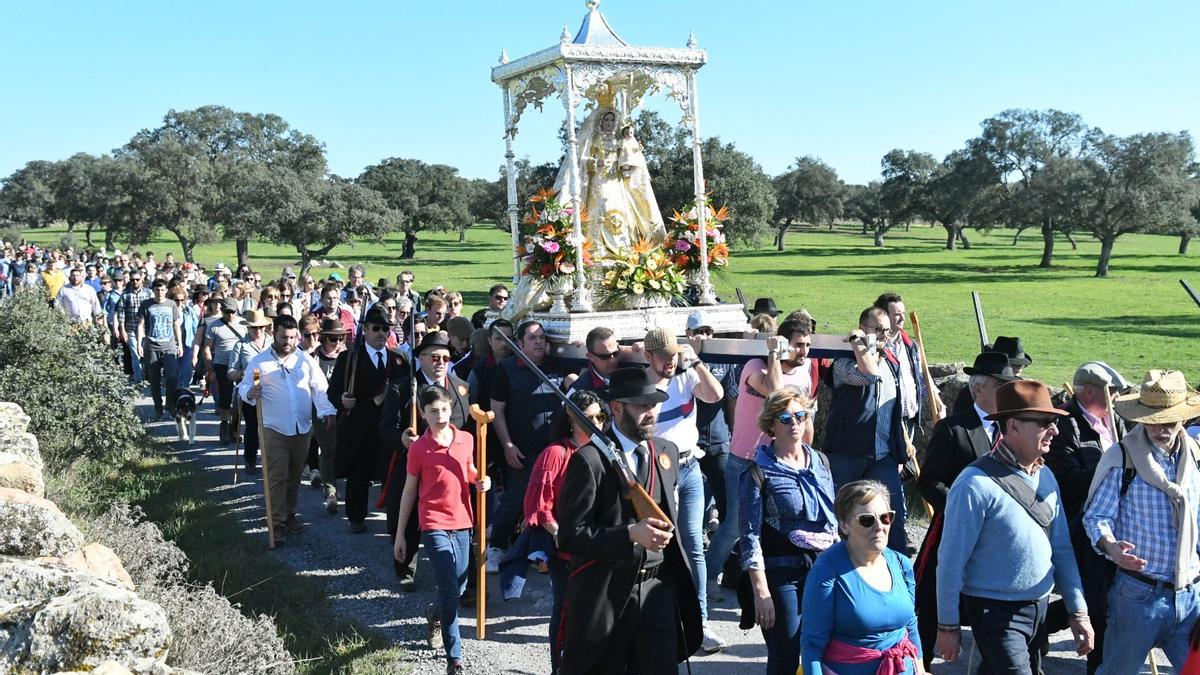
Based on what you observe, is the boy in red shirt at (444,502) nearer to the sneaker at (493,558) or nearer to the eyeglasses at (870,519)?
the sneaker at (493,558)

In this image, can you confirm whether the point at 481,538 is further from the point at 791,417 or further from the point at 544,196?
the point at 544,196

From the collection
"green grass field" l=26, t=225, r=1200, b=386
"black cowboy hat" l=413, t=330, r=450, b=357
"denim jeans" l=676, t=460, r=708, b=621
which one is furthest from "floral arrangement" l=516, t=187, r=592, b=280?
"denim jeans" l=676, t=460, r=708, b=621

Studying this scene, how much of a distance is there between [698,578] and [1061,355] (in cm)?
1564

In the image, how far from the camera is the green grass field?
2055cm

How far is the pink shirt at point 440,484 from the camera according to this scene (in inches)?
232

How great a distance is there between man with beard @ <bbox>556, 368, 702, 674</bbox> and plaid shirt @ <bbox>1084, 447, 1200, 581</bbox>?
1.91 metres

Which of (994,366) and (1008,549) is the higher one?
(994,366)

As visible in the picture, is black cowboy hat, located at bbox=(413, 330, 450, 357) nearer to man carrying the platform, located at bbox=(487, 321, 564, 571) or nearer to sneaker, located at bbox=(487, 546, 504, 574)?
man carrying the platform, located at bbox=(487, 321, 564, 571)

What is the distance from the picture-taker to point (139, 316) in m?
13.9

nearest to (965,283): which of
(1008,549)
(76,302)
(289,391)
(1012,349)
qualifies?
(76,302)

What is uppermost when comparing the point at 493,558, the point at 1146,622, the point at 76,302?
the point at 76,302

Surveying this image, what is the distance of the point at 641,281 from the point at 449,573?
6.51 meters

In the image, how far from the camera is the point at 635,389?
4.21 m

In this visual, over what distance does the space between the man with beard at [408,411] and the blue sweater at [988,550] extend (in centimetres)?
376
